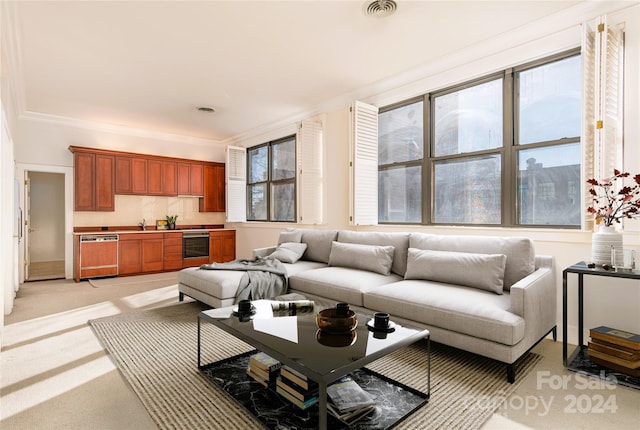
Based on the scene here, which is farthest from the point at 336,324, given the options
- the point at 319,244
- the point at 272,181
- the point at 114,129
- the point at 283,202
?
the point at 114,129

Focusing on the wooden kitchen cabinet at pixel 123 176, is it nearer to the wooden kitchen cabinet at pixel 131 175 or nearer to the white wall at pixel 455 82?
the wooden kitchen cabinet at pixel 131 175

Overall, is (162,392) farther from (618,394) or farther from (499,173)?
(499,173)

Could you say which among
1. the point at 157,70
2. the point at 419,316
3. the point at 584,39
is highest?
the point at 157,70

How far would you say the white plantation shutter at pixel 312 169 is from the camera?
204 inches

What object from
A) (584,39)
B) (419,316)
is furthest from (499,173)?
(419,316)

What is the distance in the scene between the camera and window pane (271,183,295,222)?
6.00 metres

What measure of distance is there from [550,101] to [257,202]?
507 cm

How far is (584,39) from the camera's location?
2609 millimetres

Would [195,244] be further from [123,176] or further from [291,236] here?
[291,236]

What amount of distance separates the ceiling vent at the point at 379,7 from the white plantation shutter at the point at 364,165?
4.80 feet

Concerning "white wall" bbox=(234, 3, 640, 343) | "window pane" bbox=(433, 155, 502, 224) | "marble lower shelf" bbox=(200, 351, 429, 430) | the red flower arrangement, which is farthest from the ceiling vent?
"marble lower shelf" bbox=(200, 351, 429, 430)

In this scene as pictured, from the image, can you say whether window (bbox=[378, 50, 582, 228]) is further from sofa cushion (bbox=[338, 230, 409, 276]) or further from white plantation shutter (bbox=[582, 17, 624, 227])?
sofa cushion (bbox=[338, 230, 409, 276])

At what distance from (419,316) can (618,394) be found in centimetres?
117

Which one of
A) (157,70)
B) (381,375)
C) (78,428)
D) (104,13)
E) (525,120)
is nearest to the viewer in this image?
(78,428)
